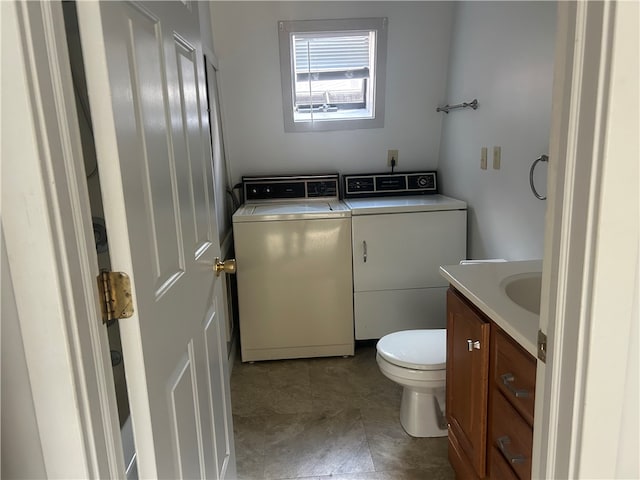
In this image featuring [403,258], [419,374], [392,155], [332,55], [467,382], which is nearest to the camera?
[467,382]

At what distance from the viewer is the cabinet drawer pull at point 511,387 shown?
45.3 inches

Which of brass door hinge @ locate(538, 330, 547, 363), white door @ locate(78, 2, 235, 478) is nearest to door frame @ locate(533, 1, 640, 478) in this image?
brass door hinge @ locate(538, 330, 547, 363)

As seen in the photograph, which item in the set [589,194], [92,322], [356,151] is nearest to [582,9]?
[589,194]

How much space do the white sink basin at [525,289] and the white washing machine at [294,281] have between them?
127 cm

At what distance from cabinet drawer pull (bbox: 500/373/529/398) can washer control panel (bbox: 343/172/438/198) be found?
2021mm

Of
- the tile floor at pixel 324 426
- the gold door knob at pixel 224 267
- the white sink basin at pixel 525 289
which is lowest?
the tile floor at pixel 324 426

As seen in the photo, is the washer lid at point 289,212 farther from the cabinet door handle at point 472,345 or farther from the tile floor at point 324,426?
the cabinet door handle at point 472,345

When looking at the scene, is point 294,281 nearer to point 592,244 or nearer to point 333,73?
point 333,73

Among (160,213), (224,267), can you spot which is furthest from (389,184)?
(160,213)

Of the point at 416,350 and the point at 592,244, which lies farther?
the point at 416,350

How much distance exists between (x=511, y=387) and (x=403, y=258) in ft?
5.18

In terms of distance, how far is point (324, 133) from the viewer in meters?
3.09

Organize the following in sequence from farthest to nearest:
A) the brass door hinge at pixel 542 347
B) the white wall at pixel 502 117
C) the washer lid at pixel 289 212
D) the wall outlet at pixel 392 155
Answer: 1. the wall outlet at pixel 392 155
2. the washer lid at pixel 289 212
3. the white wall at pixel 502 117
4. the brass door hinge at pixel 542 347

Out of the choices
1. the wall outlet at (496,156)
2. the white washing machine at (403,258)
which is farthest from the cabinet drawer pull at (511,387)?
the white washing machine at (403,258)
